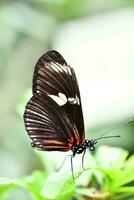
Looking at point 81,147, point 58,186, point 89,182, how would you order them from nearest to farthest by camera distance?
point 58,186 → point 89,182 → point 81,147

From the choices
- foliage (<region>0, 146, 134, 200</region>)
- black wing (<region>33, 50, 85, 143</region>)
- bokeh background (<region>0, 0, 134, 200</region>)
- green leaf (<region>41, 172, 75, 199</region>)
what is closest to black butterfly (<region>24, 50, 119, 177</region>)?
black wing (<region>33, 50, 85, 143</region>)

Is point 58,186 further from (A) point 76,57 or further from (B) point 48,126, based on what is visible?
(A) point 76,57

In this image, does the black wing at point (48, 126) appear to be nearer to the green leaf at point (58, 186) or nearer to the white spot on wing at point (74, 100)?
the white spot on wing at point (74, 100)

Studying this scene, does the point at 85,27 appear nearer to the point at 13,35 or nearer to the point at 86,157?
the point at 13,35

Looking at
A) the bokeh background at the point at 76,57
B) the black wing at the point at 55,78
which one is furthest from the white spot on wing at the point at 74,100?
the bokeh background at the point at 76,57

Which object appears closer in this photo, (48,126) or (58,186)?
(58,186)

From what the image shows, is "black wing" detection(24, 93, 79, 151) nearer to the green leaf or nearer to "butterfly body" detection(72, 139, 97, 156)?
"butterfly body" detection(72, 139, 97, 156)

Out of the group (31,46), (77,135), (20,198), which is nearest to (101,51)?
(31,46)

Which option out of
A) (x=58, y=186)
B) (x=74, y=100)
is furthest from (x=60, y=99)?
(x=58, y=186)
